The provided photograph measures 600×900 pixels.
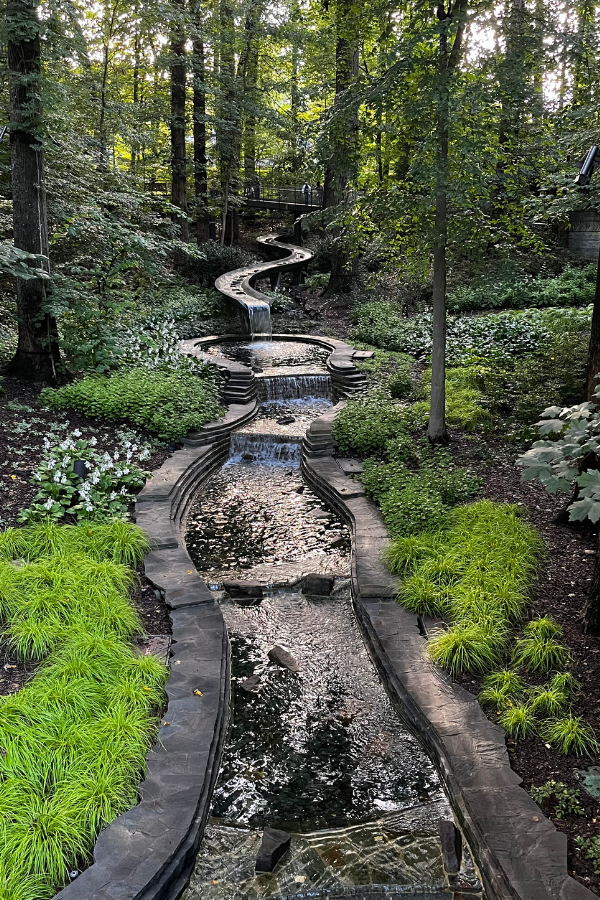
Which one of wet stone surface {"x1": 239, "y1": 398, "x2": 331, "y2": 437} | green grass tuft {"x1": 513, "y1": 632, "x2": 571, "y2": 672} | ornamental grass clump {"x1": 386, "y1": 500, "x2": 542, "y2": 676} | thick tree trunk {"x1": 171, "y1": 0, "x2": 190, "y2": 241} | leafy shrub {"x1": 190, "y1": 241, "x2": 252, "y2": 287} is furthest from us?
leafy shrub {"x1": 190, "y1": 241, "x2": 252, "y2": 287}

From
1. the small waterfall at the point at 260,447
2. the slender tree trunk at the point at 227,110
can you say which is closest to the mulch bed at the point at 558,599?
the small waterfall at the point at 260,447

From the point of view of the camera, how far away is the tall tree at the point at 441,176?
5.93 meters

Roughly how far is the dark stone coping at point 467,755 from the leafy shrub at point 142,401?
3847mm

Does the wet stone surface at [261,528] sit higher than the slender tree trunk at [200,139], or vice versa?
the slender tree trunk at [200,139]

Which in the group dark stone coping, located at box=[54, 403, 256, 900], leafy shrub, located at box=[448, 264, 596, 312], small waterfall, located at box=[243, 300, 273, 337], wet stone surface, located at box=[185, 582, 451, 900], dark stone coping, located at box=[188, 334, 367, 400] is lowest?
wet stone surface, located at box=[185, 582, 451, 900]

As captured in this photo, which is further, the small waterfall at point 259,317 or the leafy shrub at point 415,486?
the small waterfall at point 259,317

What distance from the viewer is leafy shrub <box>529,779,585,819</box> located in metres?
3.37

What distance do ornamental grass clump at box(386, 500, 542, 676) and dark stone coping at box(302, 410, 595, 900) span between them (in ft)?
0.63

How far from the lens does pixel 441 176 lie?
247 inches

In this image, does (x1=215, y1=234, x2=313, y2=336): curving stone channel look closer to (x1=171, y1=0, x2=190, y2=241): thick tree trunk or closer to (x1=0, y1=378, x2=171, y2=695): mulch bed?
(x1=171, y1=0, x2=190, y2=241): thick tree trunk

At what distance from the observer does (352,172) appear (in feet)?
23.4

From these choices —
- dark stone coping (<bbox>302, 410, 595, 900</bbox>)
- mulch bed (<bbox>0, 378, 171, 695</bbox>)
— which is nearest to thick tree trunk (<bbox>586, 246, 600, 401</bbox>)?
dark stone coping (<bbox>302, 410, 595, 900</bbox>)

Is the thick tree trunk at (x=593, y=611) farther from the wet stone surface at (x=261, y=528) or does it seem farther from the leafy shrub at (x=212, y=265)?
the leafy shrub at (x=212, y=265)

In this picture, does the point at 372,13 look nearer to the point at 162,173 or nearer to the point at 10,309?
the point at 10,309
